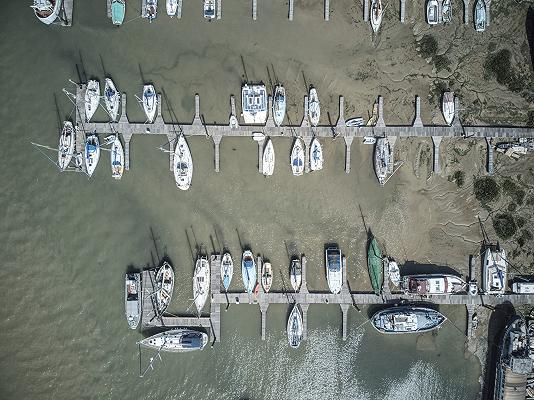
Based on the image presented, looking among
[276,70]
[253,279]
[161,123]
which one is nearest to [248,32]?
[276,70]

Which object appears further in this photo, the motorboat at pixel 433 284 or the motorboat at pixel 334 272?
the motorboat at pixel 334 272

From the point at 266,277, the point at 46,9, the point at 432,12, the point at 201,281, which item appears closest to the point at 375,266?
the point at 266,277

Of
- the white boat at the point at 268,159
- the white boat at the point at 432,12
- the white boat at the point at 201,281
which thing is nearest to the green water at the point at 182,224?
the white boat at the point at 268,159

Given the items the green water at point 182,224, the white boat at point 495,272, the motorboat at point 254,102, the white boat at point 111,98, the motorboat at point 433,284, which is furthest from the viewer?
the green water at point 182,224

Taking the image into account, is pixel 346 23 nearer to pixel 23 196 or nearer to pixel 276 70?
pixel 276 70

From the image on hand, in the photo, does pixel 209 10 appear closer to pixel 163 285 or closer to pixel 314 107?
pixel 314 107

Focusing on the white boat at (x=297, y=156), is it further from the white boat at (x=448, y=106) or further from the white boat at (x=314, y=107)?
the white boat at (x=448, y=106)
